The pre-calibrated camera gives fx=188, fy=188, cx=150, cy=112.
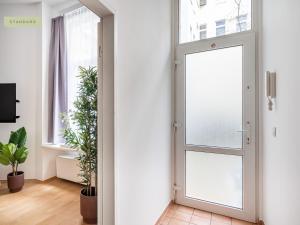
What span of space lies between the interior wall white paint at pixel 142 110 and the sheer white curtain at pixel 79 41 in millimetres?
1356

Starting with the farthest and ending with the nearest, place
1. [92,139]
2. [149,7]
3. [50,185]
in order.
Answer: [50,185]
[92,139]
[149,7]

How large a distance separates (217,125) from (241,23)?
136 cm

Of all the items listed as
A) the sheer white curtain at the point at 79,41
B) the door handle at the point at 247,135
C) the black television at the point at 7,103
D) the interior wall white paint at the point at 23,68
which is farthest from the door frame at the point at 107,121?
the black television at the point at 7,103

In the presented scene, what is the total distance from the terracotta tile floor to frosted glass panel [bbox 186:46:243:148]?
0.92 meters

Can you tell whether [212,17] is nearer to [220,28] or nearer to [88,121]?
[220,28]

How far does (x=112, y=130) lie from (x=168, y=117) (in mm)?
1329

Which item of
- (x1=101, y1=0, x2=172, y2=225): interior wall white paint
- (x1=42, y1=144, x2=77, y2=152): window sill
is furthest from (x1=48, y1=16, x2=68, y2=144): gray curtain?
(x1=101, y1=0, x2=172, y2=225): interior wall white paint

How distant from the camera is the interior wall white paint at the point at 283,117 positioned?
47.7 inches

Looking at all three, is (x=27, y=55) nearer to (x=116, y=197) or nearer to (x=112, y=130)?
(x=112, y=130)

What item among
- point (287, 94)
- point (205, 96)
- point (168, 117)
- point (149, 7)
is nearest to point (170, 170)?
point (168, 117)

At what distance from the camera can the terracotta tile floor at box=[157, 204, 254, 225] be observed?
7.58 ft

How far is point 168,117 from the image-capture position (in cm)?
268

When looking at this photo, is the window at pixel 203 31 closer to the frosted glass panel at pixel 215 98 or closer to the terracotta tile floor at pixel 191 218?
the frosted glass panel at pixel 215 98

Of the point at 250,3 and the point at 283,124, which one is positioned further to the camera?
the point at 250,3
